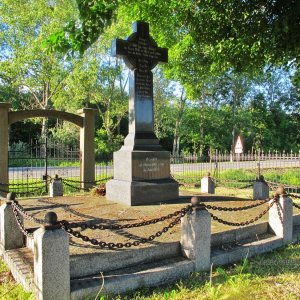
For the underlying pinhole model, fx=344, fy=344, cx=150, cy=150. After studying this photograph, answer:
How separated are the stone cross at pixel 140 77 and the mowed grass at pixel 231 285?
394 centimetres

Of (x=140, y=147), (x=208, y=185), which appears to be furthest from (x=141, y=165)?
(x=208, y=185)

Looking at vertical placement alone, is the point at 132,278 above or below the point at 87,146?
below

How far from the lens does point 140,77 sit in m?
8.18

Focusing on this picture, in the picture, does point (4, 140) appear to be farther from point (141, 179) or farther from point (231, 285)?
point (231, 285)

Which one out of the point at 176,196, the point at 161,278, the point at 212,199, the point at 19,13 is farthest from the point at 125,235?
the point at 19,13

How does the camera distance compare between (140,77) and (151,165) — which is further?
(140,77)

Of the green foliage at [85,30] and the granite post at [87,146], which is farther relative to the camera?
the granite post at [87,146]

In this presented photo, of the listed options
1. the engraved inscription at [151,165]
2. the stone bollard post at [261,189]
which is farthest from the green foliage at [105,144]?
the engraved inscription at [151,165]

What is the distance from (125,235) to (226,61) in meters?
8.47

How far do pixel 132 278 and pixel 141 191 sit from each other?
3.21 meters

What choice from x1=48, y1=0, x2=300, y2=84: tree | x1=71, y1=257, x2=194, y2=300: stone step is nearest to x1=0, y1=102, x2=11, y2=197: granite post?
x1=48, y1=0, x2=300, y2=84: tree

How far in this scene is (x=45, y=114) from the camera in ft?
38.1

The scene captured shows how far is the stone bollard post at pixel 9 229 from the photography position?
5.25 meters

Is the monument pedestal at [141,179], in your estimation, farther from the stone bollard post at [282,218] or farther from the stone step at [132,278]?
the stone step at [132,278]
